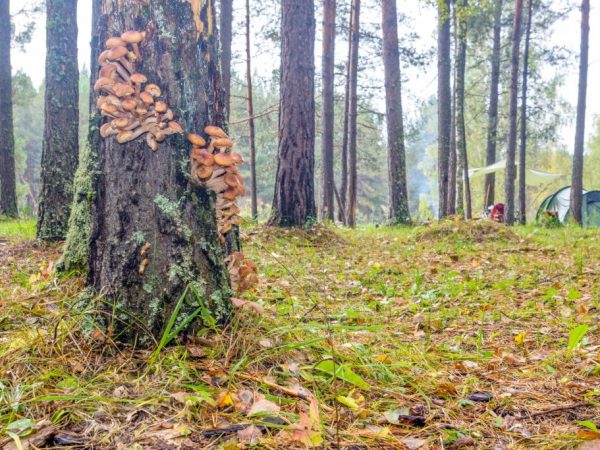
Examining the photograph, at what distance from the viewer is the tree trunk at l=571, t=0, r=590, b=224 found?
10906 millimetres

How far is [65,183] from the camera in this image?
5.20 metres

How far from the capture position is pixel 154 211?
1896 mm

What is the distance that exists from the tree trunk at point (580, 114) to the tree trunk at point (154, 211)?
11.9 m

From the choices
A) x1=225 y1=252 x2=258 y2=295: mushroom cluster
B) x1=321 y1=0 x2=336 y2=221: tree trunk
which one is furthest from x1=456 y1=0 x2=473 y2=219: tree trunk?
x1=225 y1=252 x2=258 y2=295: mushroom cluster

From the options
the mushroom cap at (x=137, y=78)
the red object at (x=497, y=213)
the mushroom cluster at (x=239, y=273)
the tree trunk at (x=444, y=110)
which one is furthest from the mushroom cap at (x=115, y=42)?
the red object at (x=497, y=213)

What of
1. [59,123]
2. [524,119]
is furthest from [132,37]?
[524,119]

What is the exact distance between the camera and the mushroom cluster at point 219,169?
1.98 metres

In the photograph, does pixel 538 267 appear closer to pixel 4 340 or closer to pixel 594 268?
pixel 594 268

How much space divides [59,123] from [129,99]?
4.09 m

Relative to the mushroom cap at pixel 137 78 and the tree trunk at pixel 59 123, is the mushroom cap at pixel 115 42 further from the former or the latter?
the tree trunk at pixel 59 123

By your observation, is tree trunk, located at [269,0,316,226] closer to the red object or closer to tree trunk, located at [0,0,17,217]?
tree trunk, located at [0,0,17,217]

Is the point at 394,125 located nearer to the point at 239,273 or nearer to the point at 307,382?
the point at 239,273

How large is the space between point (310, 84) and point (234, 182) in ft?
17.5

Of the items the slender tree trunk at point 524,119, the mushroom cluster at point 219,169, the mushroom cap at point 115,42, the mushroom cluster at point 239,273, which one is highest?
the slender tree trunk at point 524,119
